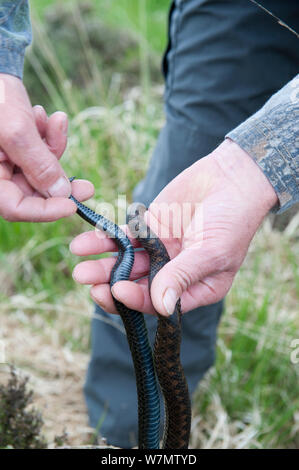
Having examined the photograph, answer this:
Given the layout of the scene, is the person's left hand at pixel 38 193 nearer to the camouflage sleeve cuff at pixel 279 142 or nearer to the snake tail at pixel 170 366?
the snake tail at pixel 170 366

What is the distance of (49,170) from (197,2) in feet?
3.91

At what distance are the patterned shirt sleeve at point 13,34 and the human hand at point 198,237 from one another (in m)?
0.62

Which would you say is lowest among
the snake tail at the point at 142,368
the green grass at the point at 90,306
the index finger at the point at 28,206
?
the green grass at the point at 90,306

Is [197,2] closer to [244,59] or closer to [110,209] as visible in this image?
[244,59]

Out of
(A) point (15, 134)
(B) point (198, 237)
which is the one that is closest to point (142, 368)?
(B) point (198, 237)

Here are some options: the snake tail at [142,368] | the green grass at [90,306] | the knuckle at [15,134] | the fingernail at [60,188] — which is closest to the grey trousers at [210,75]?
the green grass at [90,306]

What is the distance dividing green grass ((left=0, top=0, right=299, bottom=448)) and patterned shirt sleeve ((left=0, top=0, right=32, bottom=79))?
1.38 metres

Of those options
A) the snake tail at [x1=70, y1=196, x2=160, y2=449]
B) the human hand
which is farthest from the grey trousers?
the snake tail at [x1=70, y1=196, x2=160, y2=449]

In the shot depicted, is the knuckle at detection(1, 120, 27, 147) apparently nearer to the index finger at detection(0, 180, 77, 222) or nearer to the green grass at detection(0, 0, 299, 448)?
the index finger at detection(0, 180, 77, 222)

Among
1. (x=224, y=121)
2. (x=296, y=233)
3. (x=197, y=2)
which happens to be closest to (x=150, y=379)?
(x=224, y=121)

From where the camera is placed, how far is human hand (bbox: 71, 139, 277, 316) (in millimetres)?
1478

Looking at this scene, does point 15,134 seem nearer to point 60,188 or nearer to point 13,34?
point 60,188

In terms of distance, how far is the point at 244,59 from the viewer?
224 centimetres

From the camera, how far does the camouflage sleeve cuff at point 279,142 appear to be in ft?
5.43
